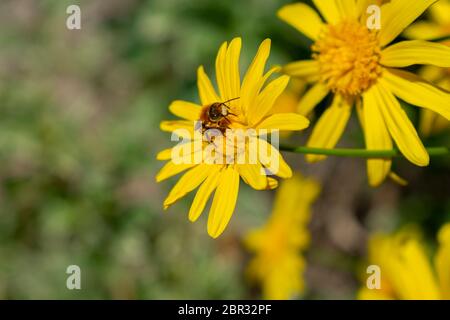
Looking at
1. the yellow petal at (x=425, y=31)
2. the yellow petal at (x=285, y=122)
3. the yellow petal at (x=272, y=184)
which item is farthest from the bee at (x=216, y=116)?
the yellow petal at (x=425, y=31)

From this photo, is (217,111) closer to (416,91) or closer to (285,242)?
(416,91)

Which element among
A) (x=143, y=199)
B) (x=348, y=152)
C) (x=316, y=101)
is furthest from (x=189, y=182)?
(x=143, y=199)

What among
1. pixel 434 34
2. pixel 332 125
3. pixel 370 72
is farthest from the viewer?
pixel 434 34

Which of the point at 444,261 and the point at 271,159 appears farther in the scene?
the point at 444,261

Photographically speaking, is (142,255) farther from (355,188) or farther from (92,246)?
(355,188)

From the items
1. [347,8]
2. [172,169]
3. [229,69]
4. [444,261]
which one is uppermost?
[347,8]

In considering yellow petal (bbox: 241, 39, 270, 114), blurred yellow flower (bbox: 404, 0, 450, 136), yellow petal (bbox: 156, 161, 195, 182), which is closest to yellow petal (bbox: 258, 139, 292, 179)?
yellow petal (bbox: 241, 39, 270, 114)

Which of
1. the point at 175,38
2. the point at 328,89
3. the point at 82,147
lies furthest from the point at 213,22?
the point at 328,89

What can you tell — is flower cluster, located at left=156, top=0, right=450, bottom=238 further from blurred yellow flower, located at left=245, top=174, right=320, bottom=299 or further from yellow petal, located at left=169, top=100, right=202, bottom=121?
blurred yellow flower, located at left=245, top=174, right=320, bottom=299
